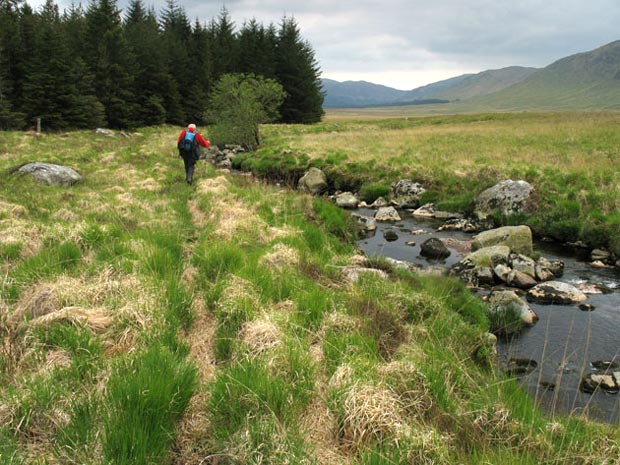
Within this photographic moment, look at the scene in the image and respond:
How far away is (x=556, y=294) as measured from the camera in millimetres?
9539

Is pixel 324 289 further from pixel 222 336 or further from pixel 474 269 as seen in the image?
pixel 474 269

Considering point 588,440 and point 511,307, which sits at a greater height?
point 588,440

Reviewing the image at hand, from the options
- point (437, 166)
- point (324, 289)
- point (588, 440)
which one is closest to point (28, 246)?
point (324, 289)

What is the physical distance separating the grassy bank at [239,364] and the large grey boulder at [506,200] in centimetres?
885

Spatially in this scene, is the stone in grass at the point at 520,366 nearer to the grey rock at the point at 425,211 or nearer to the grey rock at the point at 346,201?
the grey rock at the point at 425,211

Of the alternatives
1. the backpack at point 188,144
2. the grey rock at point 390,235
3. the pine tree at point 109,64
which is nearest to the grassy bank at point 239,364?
the grey rock at point 390,235

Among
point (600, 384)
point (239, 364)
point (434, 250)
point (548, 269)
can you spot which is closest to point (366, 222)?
point (434, 250)

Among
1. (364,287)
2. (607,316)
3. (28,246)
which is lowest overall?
(607,316)

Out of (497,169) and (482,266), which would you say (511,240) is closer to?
(482,266)

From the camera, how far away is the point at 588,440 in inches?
145

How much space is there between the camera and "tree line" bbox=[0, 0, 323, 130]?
1719 inches

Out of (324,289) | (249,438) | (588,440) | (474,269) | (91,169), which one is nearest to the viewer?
(249,438)

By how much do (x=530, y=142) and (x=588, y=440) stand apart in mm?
31050

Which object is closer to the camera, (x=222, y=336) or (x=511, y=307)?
(x=222, y=336)
